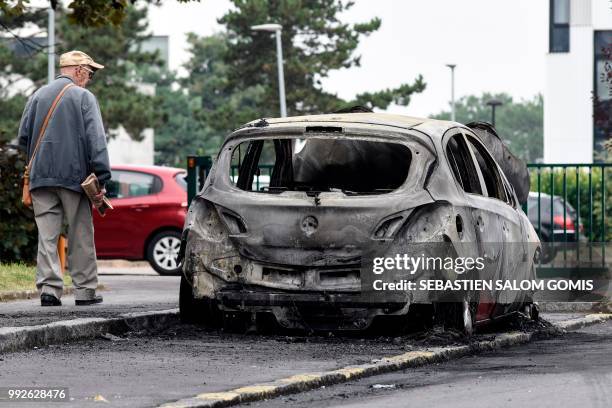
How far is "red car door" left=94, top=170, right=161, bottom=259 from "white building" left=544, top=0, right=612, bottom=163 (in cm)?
3435

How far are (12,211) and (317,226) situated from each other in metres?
8.22

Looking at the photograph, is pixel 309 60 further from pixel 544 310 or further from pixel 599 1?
pixel 544 310

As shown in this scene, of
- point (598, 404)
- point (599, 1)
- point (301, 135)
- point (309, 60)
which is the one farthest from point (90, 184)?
point (309, 60)

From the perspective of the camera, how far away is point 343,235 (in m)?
10.5

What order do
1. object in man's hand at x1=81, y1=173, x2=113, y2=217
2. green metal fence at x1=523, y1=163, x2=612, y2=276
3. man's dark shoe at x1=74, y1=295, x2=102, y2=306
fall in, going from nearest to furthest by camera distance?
object in man's hand at x1=81, y1=173, x2=113, y2=217 → man's dark shoe at x1=74, y1=295, x2=102, y2=306 → green metal fence at x1=523, y1=163, x2=612, y2=276

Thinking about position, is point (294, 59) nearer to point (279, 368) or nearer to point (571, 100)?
point (571, 100)

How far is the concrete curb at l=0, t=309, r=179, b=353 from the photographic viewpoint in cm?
977

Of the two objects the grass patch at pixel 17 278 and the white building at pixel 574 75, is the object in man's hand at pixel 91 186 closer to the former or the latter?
the grass patch at pixel 17 278

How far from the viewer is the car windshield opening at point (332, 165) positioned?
11547mm

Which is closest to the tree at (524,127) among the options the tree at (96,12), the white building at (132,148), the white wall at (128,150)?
the white building at (132,148)

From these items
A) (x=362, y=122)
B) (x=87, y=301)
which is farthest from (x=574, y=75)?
(x=362, y=122)

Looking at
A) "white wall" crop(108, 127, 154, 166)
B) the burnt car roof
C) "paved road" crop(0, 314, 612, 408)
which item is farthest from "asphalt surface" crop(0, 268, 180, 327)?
"white wall" crop(108, 127, 154, 166)

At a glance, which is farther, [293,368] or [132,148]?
[132,148]

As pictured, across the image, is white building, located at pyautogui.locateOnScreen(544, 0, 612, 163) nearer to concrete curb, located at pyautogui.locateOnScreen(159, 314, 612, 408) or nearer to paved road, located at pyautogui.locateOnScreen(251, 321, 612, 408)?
concrete curb, located at pyautogui.locateOnScreen(159, 314, 612, 408)
